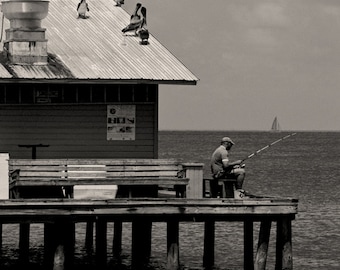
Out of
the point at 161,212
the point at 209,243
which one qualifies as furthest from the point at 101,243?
the point at 161,212

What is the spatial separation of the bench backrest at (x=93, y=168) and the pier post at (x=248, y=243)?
10.6 feet

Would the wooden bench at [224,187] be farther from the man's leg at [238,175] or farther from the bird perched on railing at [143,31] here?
the bird perched on railing at [143,31]

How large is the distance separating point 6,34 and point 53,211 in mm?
7597

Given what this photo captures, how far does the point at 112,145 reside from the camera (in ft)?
125

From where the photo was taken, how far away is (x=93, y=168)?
34281 mm

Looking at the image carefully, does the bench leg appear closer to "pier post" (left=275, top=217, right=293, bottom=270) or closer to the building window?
"pier post" (left=275, top=217, right=293, bottom=270)

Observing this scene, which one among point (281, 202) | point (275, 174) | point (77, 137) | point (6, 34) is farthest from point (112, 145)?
point (275, 174)

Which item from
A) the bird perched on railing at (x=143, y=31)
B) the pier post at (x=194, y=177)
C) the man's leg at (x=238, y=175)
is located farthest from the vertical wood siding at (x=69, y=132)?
the pier post at (x=194, y=177)

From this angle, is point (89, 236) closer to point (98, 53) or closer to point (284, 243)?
point (98, 53)

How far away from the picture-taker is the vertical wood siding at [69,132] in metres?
37.4

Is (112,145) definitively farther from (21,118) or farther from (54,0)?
(54,0)

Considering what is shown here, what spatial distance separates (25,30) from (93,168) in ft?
17.0

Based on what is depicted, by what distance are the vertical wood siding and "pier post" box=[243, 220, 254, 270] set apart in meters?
3.25

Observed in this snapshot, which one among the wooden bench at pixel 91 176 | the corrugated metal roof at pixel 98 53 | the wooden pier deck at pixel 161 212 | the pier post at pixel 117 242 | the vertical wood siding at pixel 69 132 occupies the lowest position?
the pier post at pixel 117 242
